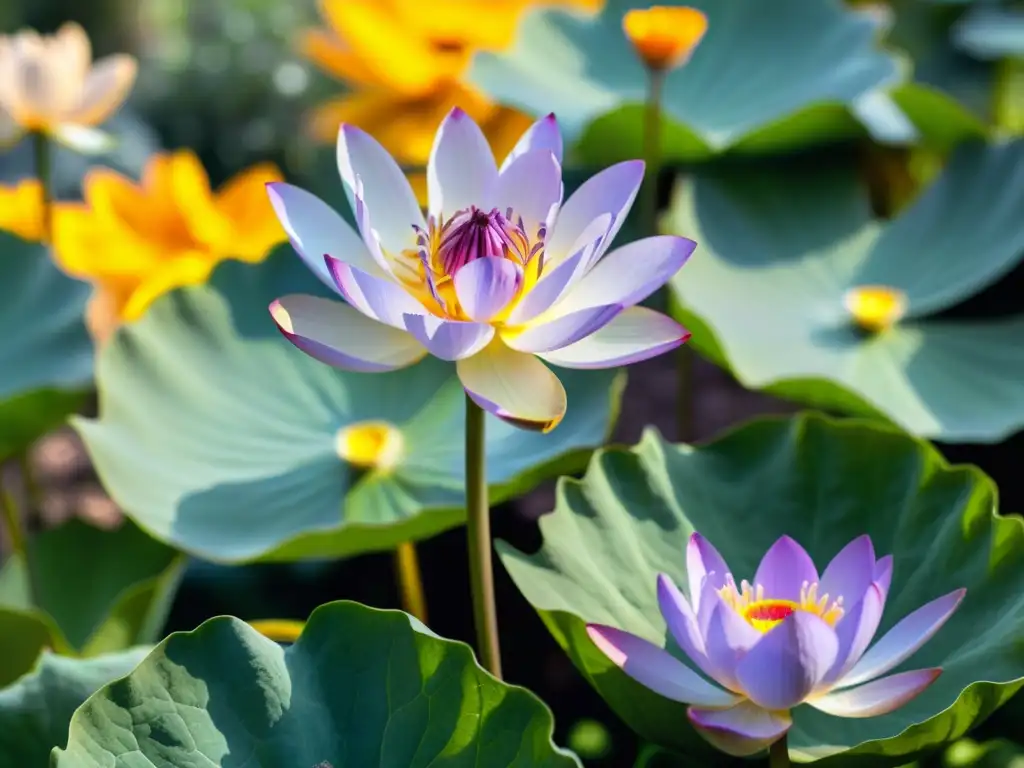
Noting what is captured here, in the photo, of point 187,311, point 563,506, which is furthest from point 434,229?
point 187,311

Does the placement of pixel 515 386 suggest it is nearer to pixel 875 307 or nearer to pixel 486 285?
pixel 486 285

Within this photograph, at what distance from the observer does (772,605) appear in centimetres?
49

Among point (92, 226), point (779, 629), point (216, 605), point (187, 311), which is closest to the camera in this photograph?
point (779, 629)

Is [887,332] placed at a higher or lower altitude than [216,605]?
higher

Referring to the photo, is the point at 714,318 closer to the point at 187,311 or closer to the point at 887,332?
the point at 887,332

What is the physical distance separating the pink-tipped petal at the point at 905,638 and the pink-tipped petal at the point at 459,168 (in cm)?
26

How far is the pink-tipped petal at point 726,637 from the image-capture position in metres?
0.45

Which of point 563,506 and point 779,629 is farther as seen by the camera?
point 563,506

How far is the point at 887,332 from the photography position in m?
0.94

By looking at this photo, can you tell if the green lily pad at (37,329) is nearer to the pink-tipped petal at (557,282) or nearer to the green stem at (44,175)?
the green stem at (44,175)

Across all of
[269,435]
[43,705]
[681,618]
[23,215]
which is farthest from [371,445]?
[23,215]

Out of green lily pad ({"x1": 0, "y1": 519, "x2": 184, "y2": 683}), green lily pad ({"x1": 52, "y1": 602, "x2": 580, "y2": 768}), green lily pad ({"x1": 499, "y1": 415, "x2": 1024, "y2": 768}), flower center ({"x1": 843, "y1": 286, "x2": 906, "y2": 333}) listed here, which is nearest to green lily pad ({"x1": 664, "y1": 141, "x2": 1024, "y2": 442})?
flower center ({"x1": 843, "y1": 286, "x2": 906, "y2": 333})

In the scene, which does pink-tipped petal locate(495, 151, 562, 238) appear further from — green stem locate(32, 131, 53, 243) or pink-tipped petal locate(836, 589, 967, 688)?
green stem locate(32, 131, 53, 243)

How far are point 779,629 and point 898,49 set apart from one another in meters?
1.32
